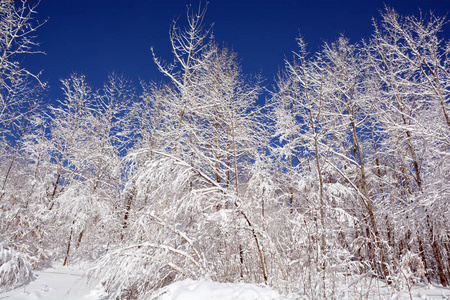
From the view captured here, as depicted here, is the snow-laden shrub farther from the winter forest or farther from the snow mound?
the snow mound

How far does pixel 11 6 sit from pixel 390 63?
38.5 feet

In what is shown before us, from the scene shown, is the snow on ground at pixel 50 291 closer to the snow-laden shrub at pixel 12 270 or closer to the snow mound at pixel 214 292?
the snow-laden shrub at pixel 12 270

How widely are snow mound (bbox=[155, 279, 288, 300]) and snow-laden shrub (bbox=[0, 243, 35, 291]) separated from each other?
4.51m

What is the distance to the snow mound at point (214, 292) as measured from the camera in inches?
106

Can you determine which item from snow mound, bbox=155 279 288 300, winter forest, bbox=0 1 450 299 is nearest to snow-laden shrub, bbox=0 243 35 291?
winter forest, bbox=0 1 450 299

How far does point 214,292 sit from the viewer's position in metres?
2.78

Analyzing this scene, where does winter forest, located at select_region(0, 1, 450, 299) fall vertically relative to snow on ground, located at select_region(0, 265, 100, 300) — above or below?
above

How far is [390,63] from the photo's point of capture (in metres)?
9.36

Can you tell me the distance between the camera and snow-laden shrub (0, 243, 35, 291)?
523cm

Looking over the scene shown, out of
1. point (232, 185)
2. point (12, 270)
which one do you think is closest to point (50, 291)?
point (12, 270)

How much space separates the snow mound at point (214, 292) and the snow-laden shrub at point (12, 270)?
4.51m

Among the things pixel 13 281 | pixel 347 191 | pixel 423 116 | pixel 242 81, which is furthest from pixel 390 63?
pixel 13 281

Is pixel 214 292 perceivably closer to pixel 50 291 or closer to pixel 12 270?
pixel 50 291

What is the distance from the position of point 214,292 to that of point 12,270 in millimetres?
5390
